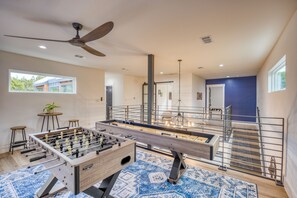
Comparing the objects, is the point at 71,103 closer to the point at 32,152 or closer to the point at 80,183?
the point at 32,152

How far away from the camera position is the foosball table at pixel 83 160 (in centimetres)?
118

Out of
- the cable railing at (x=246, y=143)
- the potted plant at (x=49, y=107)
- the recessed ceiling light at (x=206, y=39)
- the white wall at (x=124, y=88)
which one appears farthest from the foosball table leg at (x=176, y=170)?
the white wall at (x=124, y=88)

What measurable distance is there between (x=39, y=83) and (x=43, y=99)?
0.50 meters

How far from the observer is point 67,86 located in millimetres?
5137

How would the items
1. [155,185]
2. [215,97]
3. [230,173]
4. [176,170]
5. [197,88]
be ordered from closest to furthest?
[155,185]
[176,170]
[230,173]
[197,88]
[215,97]

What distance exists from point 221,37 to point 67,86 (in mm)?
4936

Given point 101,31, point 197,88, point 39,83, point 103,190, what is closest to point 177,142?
point 103,190

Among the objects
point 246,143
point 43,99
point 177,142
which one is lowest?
point 246,143

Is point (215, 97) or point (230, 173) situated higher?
Answer: point (215, 97)

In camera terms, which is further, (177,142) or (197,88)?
(197,88)

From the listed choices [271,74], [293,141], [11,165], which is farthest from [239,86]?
[11,165]

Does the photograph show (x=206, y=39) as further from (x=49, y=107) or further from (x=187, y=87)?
(x=49, y=107)

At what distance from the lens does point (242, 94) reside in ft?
25.7

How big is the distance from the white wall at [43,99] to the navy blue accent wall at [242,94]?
22.5ft
